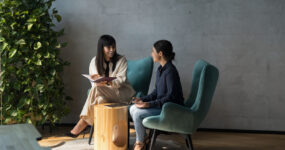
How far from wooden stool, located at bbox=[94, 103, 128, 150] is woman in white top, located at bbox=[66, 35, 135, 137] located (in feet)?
0.87

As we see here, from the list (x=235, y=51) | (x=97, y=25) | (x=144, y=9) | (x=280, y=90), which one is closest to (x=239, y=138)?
(x=280, y=90)

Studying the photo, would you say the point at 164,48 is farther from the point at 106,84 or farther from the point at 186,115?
the point at 106,84

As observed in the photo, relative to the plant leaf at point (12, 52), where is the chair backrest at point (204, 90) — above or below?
below

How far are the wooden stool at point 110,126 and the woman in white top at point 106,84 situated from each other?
26 centimetres

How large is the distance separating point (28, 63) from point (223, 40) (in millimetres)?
2285

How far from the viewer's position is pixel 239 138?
12.6ft

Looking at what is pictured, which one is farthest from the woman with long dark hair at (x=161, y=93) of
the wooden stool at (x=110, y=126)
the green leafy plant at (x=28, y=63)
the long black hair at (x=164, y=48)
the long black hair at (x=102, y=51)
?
the green leafy plant at (x=28, y=63)

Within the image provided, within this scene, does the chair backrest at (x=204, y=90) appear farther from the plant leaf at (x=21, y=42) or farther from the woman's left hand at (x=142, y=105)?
the plant leaf at (x=21, y=42)

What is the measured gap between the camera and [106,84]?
354 cm

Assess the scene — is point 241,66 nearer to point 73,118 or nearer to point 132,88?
point 132,88

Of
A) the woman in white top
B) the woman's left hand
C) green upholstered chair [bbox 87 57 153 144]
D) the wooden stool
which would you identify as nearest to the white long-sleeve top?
the woman in white top

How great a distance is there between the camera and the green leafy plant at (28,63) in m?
3.83

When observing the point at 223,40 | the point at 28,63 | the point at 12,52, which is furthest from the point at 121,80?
the point at 223,40

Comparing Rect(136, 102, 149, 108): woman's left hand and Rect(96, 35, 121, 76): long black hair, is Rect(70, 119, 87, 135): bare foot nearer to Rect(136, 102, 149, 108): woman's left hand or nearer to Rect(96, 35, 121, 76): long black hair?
Rect(96, 35, 121, 76): long black hair
